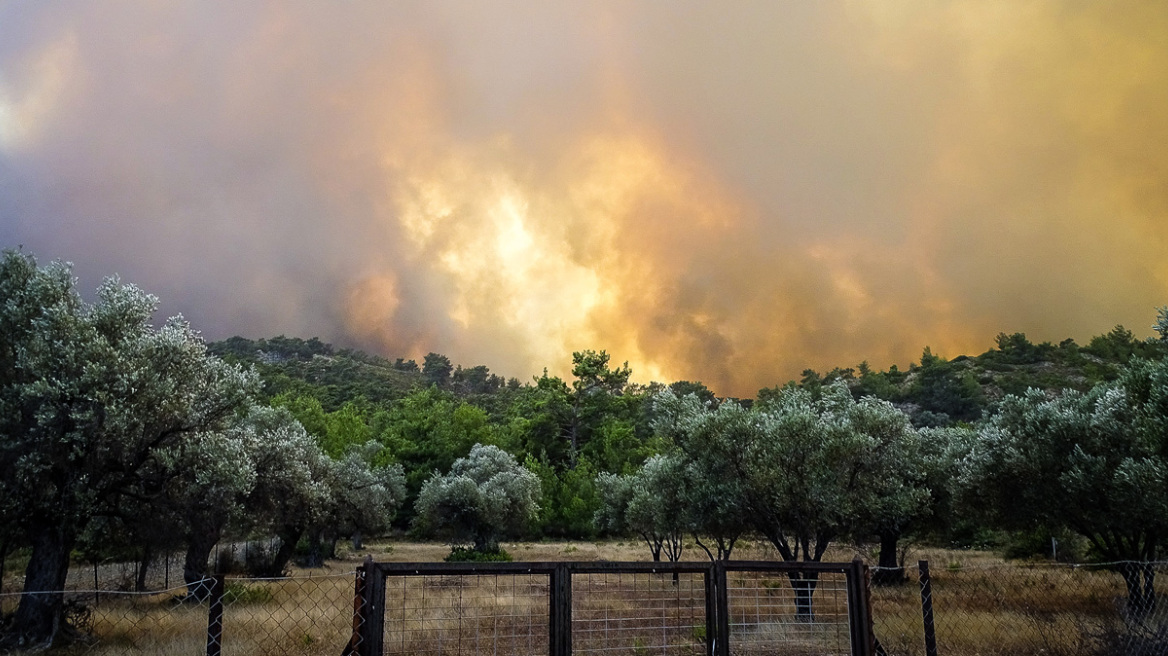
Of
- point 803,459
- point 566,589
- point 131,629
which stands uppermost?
point 803,459

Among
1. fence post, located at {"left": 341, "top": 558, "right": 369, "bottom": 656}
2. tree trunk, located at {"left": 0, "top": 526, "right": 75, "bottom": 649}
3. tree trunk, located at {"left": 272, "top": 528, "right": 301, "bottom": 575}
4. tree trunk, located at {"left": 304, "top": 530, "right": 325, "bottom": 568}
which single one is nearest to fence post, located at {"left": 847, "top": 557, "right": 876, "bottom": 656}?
fence post, located at {"left": 341, "top": 558, "right": 369, "bottom": 656}

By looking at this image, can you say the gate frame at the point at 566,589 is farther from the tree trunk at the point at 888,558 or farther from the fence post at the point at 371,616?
the tree trunk at the point at 888,558

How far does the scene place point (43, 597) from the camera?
47.4ft

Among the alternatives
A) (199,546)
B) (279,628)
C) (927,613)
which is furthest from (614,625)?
(199,546)

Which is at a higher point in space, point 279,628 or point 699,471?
point 699,471

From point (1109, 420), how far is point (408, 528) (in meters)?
63.0

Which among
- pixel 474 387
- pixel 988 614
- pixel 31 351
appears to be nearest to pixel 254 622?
pixel 31 351

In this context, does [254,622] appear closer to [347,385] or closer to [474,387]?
[347,385]

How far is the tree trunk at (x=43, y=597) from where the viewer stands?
1395 cm

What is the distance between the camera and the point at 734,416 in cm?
2003

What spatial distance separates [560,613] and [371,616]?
6.74 ft

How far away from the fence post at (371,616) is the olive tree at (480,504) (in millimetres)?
37987

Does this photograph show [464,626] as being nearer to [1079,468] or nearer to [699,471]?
[699,471]

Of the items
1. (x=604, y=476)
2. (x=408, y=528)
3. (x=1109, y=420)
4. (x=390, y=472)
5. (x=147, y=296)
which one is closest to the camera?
(x=147, y=296)
